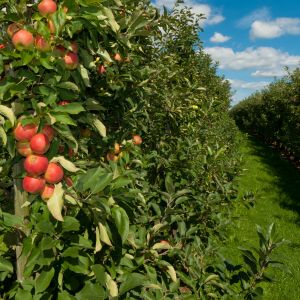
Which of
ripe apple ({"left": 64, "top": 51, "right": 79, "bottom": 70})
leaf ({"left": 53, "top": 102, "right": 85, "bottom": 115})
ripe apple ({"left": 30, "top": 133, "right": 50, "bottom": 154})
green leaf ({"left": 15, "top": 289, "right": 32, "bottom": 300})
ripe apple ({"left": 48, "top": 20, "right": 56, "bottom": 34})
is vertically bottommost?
green leaf ({"left": 15, "top": 289, "right": 32, "bottom": 300})

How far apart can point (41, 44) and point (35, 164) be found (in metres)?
0.42

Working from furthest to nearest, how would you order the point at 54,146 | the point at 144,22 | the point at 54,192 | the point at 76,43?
1. the point at 144,22
2. the point at 76,43
3. the point at 54,146
4. the point at 54,192

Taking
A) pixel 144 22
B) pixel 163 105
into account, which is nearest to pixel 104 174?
pixel 144 22

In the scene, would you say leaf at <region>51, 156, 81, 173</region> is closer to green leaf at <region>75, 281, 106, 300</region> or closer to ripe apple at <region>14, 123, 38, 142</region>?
ripe apple at <region>14, 123, 38, 142</region>

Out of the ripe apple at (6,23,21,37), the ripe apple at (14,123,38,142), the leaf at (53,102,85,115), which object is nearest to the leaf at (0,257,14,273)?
the ripe apple at (14,123,38,142)

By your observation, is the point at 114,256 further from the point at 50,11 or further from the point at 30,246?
the point at 50,11

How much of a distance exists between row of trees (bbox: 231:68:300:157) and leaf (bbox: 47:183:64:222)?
14665 millimetres

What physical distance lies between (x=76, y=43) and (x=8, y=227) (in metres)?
0.77

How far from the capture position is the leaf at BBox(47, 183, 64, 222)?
1.26 metres

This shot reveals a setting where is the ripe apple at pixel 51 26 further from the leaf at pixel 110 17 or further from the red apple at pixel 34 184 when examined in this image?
the red apple at pixel 34 184

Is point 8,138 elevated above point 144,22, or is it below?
below

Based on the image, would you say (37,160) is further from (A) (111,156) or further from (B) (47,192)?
(A) (111,156)

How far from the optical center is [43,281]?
4.48 ft

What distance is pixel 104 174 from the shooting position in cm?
139
